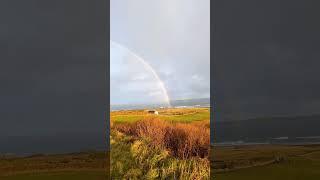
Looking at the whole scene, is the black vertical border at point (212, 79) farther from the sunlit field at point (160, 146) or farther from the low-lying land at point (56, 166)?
the low-lying land at point (56, 166)

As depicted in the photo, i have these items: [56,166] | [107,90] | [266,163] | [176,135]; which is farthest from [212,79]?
[56,166]

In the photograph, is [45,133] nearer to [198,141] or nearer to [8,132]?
[8,132]

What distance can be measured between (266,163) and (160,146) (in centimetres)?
224

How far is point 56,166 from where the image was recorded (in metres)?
9.88

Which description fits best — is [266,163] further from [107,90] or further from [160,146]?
[107,90]

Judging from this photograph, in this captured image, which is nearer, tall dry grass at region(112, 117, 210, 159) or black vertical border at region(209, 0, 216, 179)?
tall dry grass at region(112, 117, 210, 159)

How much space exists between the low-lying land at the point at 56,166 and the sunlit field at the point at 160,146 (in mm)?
408

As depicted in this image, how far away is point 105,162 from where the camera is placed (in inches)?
402

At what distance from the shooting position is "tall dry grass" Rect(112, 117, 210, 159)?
32.8 ft

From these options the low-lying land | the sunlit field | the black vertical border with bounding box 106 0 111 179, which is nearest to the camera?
the low-lying land

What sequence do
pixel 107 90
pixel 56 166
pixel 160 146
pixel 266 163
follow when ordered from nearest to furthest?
pixel 56 166
pixel 160 146
pixel 107 90
pixel 266 163

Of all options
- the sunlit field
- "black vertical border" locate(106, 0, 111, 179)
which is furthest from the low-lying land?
the sunlit field

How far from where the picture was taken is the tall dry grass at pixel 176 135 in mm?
9992

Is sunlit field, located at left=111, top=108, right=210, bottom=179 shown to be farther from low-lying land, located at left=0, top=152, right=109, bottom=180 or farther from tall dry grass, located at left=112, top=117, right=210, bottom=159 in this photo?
low-lying land, located at left=0, top=152, right=109, bottom=180
